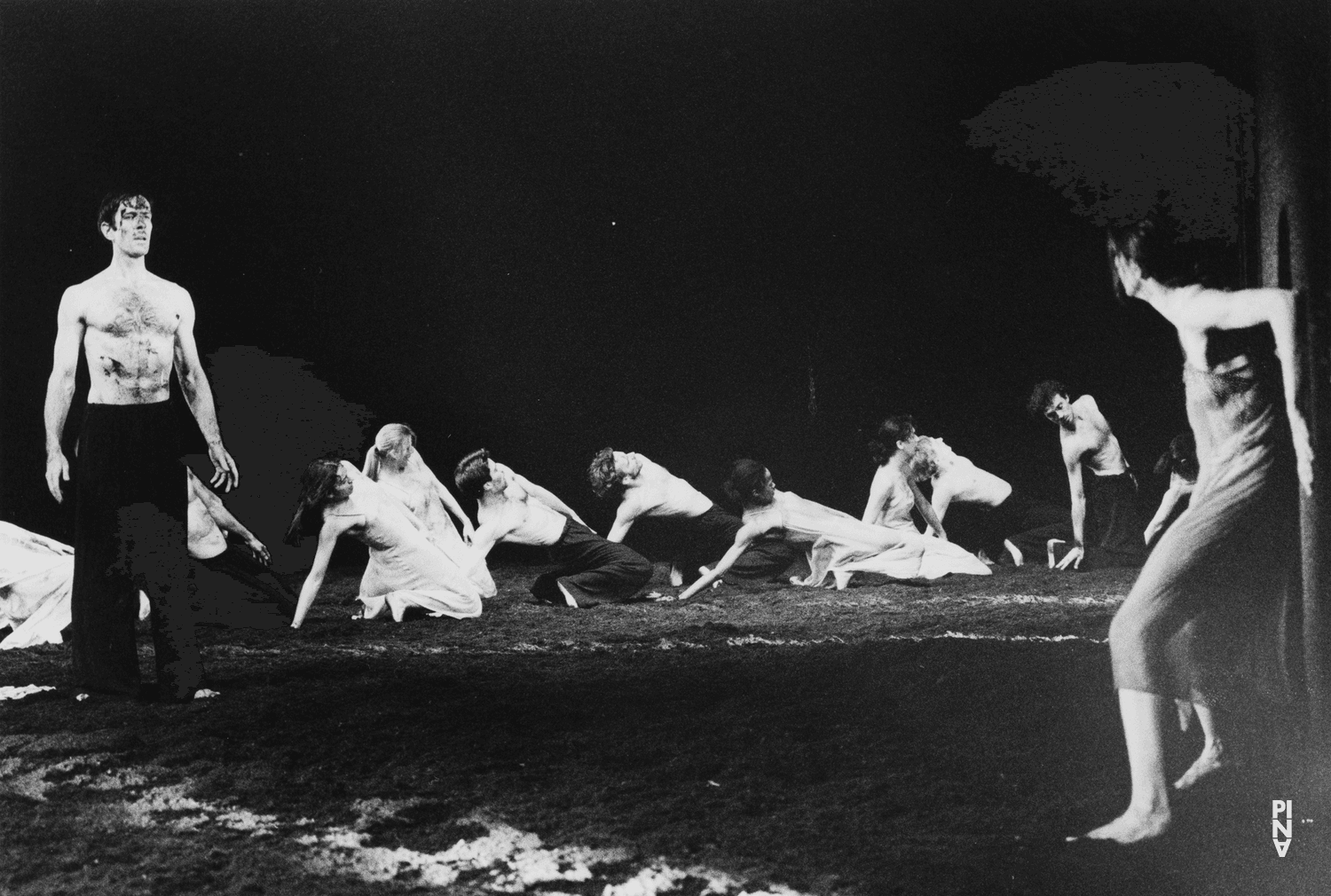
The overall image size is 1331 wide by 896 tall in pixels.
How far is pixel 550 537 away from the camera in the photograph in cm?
492

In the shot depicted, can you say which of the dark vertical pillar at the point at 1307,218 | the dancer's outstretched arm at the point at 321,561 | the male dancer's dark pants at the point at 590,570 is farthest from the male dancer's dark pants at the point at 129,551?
the dark vertical pillar at the point at 1307,218

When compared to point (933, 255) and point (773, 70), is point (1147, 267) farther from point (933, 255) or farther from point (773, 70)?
point (773, 70)

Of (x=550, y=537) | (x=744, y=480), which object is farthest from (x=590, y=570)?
(x=744, y=480)

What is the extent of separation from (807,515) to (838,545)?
7.6 inches

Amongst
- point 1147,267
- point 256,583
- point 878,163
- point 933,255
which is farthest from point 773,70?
point 256,583

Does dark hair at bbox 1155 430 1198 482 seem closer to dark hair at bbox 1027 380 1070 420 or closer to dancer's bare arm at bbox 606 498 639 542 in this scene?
dark hair at bbox 1027 380 1070 420

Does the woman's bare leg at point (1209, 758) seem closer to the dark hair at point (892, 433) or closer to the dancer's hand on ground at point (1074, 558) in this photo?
the dancer's hand on ground at point (1074, 558)

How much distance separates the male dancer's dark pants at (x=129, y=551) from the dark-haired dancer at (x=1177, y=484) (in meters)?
3.91

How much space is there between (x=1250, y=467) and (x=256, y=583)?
13.1ft

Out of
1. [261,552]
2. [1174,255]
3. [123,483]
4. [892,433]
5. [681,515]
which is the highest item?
[1174,255]

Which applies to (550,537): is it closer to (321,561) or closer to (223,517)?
(321,561)

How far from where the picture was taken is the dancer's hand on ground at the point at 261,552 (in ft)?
15.4

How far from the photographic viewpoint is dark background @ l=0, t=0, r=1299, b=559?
456 centimetres

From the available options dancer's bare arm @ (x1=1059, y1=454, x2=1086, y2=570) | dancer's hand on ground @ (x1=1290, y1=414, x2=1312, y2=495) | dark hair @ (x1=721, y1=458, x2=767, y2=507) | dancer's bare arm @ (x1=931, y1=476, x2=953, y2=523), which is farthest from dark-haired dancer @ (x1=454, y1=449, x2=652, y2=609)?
dancer's hand on ground @ (x1=1290, y1=414, x2=1312, y2=495)
